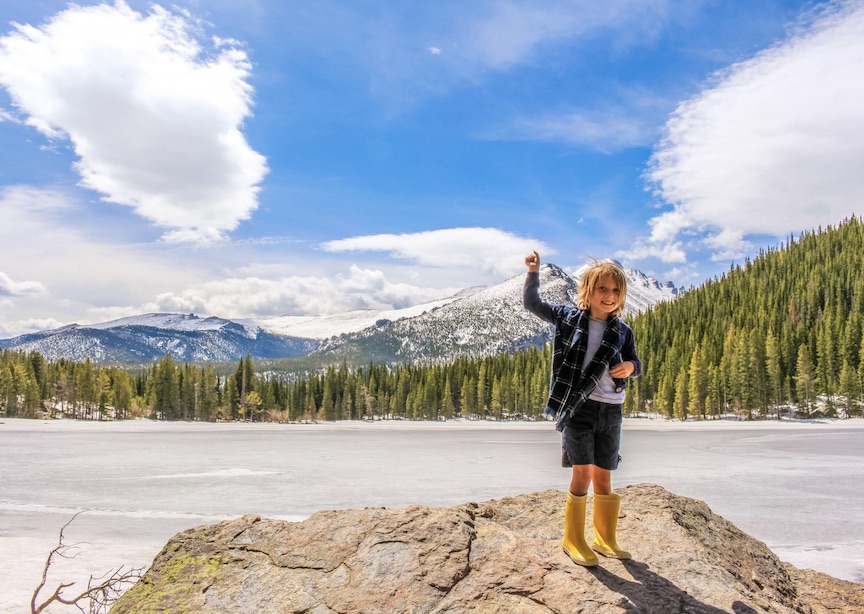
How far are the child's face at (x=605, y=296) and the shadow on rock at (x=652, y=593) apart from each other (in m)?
1.99

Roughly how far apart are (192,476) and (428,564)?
759 inches

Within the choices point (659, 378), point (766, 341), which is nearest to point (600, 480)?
point (766, 341)

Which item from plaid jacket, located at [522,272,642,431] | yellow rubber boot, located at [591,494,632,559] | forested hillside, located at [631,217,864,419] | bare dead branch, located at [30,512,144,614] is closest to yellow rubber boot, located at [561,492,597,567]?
yellow rubber boot, located at [591,494,632,559]

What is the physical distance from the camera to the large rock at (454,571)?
145 inches

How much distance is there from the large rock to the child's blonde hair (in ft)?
6.42

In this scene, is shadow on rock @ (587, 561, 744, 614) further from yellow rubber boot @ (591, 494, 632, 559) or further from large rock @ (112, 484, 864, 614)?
yellow rubber boot @ (591, 494, 632, 559)

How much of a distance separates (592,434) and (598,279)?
127 centimetres

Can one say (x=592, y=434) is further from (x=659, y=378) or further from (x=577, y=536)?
(x=659, y=378)

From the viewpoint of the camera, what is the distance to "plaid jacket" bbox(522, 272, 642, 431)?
14.4 ft

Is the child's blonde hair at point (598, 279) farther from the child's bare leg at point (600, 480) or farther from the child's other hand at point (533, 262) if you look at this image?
the child's bare leg at point (600, 480)

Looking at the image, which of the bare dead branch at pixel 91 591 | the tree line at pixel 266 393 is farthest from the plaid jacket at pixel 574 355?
the tree line at pixel 266 393

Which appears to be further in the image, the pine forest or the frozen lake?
the pine forest

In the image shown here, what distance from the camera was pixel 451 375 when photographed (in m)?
115

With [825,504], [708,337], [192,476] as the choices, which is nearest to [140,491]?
[192,476]
